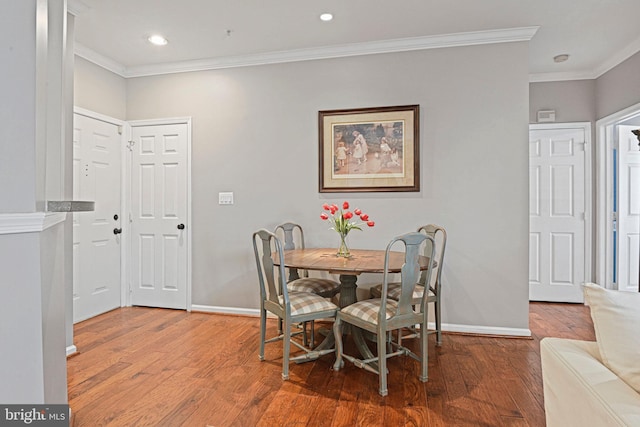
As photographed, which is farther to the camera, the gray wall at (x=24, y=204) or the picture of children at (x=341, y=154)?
the picture of children at (x=341, y=154)

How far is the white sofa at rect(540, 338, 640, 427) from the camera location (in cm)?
93

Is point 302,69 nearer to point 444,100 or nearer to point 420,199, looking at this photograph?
point 444,100

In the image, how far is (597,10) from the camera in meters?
2.84

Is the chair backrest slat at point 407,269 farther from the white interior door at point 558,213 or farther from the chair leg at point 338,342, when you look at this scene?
the white interior door at point 558,213

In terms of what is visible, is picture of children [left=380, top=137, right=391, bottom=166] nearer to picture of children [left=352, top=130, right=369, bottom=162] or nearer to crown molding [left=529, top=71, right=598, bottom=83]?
picture of children [left=352, top=130, right=369, bottom=162]

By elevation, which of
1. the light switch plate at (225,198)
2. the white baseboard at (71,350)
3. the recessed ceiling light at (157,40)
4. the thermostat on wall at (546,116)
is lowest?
the white baseboard at (71,350)

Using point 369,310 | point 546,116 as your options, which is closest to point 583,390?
point 369,310

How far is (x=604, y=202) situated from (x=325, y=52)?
340 cm

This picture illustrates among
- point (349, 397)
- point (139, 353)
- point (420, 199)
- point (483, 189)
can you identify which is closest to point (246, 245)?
point (139, 353)

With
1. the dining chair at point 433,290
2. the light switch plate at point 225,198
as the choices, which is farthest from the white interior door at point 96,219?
the dining chair at point 433,290

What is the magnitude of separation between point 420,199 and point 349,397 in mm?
1876

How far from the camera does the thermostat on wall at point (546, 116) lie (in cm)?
416

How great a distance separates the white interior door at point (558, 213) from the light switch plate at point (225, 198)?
344cm

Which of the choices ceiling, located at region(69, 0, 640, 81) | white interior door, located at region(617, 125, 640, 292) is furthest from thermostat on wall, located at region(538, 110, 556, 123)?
white interior door, located at region(617, 125, 640, 292)
